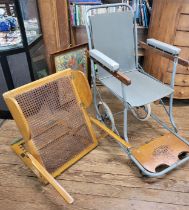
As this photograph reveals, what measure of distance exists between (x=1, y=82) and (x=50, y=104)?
70 centimetres

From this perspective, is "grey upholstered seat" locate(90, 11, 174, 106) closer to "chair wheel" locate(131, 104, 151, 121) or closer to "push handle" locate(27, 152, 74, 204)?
"chair wheel" locate(131, 104, 151, 121)

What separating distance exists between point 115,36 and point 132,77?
13.4 inches

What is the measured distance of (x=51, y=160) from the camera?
1.39 metres

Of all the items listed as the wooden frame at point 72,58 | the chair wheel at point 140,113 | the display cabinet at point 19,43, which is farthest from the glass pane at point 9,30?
the chair wheel at point 140,113

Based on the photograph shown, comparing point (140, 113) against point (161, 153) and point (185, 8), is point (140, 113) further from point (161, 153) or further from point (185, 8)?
point (185, 8)

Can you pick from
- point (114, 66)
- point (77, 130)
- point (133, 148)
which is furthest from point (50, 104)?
point (133, 148)

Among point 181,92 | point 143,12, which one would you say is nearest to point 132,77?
point 181,92

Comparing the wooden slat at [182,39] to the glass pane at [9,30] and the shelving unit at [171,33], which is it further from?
the glass pane at [9,30]

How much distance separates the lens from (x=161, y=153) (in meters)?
1.44

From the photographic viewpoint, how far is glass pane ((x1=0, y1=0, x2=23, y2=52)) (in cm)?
156

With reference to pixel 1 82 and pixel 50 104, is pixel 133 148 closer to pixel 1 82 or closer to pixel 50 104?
pixel 50 104

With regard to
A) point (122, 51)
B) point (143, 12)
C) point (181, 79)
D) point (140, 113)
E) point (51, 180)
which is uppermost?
point (143, 12)

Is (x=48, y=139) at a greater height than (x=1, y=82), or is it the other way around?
(x=1, y=82)

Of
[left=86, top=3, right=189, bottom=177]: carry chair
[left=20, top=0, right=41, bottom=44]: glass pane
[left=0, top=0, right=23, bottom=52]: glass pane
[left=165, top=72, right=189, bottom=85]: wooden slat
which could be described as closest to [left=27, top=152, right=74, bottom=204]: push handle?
[left=86, top=3, right=189, bottom=177]: carry chair
